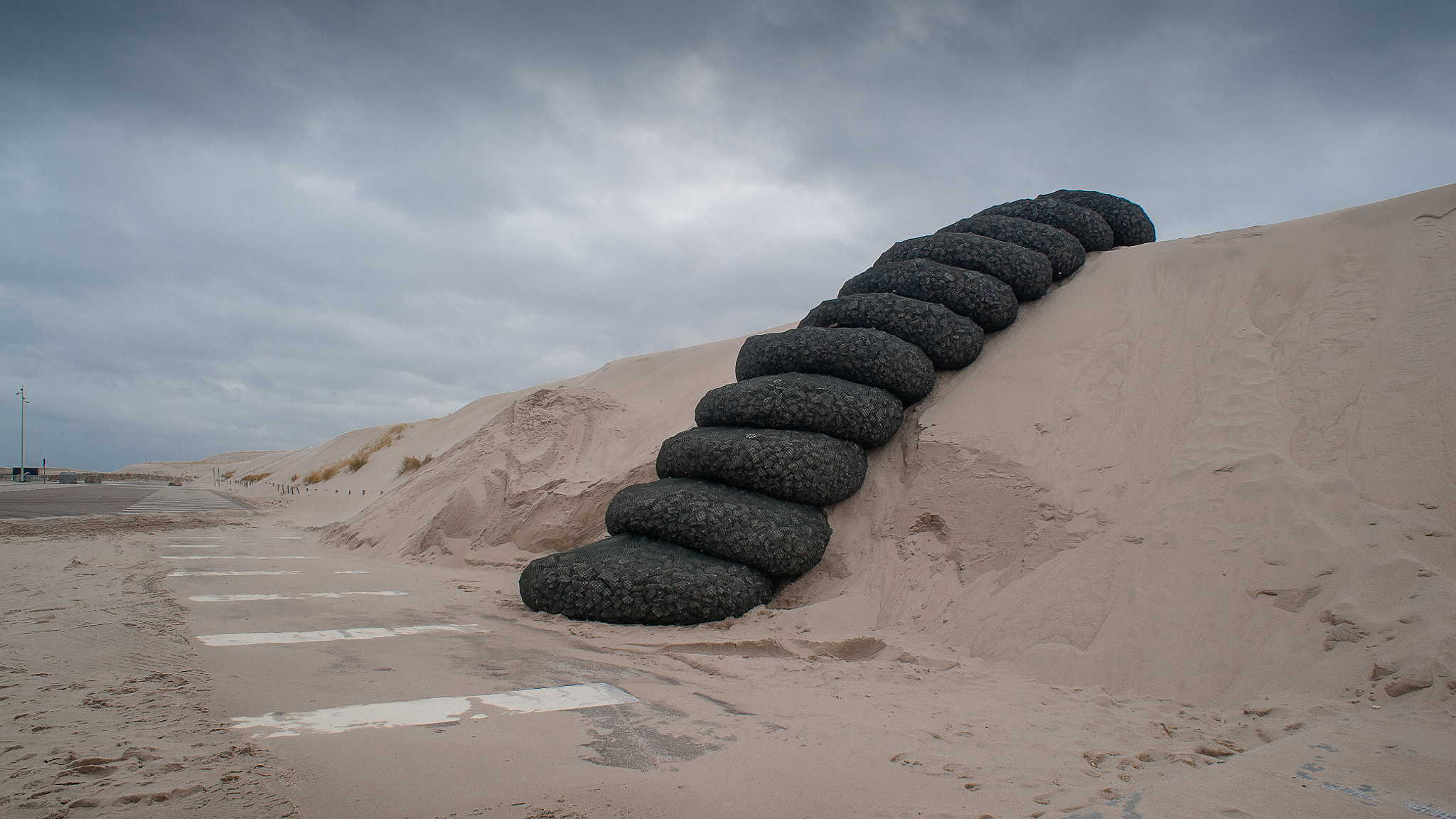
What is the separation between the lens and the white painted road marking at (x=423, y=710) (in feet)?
7.77

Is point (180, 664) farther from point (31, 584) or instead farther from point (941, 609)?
point (941, 609)

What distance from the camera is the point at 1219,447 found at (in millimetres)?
4613

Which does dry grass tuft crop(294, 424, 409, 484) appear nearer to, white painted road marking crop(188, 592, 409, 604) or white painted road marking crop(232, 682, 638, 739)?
white painted road marking crop(188, 592, 409, 604)

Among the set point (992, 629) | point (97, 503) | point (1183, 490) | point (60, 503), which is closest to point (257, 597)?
point (992, 629)

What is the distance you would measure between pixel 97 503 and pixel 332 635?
61.9 feet

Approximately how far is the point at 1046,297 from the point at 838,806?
6599 mm

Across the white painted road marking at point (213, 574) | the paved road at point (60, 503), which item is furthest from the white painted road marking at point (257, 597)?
the paved road at point (60, 503)

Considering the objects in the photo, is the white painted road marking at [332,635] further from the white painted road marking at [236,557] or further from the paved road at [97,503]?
the paved road at [97,503]

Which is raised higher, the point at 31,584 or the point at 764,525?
the point at 764,525

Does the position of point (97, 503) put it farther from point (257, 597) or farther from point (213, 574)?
point (257, 597)

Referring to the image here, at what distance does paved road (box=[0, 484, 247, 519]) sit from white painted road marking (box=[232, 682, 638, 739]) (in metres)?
14.1

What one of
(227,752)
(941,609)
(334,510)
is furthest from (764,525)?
(334,510)

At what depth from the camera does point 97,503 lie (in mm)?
17047

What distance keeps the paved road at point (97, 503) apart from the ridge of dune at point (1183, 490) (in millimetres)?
10984
